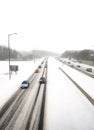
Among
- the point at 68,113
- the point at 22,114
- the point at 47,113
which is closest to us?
the point at 22,114

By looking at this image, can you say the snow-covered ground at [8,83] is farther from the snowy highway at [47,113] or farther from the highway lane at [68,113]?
the highway lane at [68,113]

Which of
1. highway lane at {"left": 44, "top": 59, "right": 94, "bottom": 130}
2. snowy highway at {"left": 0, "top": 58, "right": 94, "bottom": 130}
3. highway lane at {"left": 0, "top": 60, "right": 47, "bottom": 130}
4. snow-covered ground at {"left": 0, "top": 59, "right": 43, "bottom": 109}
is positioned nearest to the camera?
highway lane at {"left": 0, "top": 60, "right": 47, "bottom": 130}

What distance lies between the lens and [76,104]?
93.7 ft

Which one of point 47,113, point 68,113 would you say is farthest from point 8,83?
point 68,113

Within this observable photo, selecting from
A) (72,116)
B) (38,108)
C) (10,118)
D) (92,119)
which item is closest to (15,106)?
(38,108)

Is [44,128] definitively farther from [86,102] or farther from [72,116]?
[86,102]

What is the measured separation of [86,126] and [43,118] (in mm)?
4310

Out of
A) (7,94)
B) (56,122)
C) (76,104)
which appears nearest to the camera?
(56,122)

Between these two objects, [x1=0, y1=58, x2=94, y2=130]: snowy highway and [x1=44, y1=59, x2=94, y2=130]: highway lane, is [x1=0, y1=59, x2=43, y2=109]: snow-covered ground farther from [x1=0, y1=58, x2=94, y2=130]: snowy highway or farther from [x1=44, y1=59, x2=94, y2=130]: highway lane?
[x1=44, y1=59, x2=94, y2=130]: highway lane

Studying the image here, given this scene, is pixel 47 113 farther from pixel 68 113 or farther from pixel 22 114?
pixel 22 114

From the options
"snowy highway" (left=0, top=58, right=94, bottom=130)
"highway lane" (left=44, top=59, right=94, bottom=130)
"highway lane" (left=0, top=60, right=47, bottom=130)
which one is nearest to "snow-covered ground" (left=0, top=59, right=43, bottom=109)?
"snowy highway" (left=0, top=58, right=94, bottom=130)

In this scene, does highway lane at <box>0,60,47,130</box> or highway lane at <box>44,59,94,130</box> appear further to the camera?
highway lane at <box>44,59,94,130</box>

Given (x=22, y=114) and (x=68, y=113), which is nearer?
(x=22, y=114)

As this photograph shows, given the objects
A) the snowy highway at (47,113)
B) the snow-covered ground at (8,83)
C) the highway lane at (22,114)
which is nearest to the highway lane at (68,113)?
the snowy highway at (47,113)
